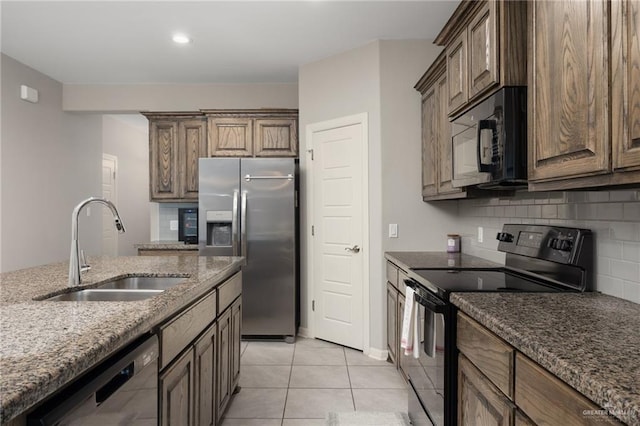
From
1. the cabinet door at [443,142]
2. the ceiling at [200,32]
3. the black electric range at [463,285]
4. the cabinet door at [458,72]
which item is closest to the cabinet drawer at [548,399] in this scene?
the black electric range at [463,285]

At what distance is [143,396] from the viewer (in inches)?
45.1

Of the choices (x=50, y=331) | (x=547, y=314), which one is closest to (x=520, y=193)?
(x=547, y=314)

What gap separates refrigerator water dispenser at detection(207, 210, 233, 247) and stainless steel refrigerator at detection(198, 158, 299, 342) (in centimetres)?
5

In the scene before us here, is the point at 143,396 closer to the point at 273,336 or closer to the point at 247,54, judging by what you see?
the point at 273,336

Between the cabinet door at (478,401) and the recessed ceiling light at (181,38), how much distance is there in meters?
3.31

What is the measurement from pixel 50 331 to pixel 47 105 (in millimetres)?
4385

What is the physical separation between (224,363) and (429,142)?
2218 mm

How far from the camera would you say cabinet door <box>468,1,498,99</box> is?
5.55 feet

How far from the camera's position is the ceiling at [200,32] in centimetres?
287

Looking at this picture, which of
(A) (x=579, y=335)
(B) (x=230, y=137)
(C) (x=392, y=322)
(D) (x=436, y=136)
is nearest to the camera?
(A) (x=579, y=335)

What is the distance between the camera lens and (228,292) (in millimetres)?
2297

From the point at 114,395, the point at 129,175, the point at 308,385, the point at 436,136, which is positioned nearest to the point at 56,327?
the point at 114,395

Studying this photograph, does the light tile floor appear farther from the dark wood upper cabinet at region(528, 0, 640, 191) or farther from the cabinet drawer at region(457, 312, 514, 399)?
the dark wood upper cabinet at region(528, 0, 640, 191)

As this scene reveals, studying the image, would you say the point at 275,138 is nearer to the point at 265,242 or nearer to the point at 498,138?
the point at 265,242
